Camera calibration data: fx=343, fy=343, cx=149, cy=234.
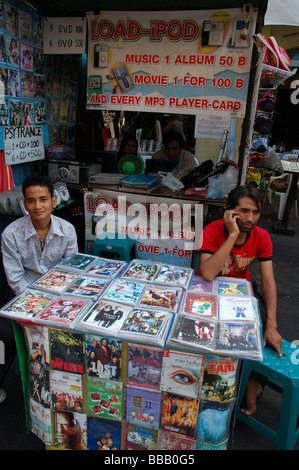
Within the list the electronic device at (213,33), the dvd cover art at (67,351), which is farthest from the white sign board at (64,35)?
the dvd cover art at (67,351)

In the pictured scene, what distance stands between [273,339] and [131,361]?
0.94 m

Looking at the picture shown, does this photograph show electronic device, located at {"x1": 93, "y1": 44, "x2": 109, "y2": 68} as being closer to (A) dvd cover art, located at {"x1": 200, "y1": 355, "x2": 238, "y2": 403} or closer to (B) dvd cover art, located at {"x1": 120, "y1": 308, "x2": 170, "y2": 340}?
(B) dvd cover art, located at {"x1": 120, "y1": 308, "x2": 170, "y2": 340}

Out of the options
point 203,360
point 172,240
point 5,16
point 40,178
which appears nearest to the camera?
point 203,360

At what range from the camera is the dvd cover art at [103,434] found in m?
1.74

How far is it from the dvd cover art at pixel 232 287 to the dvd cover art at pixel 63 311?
0.77 metres

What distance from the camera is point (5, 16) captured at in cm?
312

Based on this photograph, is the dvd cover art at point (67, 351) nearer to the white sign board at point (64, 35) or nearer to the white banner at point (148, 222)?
the white banner at point (148, 222)

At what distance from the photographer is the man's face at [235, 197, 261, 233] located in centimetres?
218

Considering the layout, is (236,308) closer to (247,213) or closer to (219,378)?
(219,378)

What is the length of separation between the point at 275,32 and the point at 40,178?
17.1 feet

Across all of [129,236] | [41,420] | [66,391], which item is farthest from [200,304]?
[129,236]

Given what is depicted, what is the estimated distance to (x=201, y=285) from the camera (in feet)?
6.64

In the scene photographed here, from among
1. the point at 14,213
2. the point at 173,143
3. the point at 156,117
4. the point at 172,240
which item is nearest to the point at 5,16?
the point at 14,213

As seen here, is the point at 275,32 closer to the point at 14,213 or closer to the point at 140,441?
the point at 14,213
